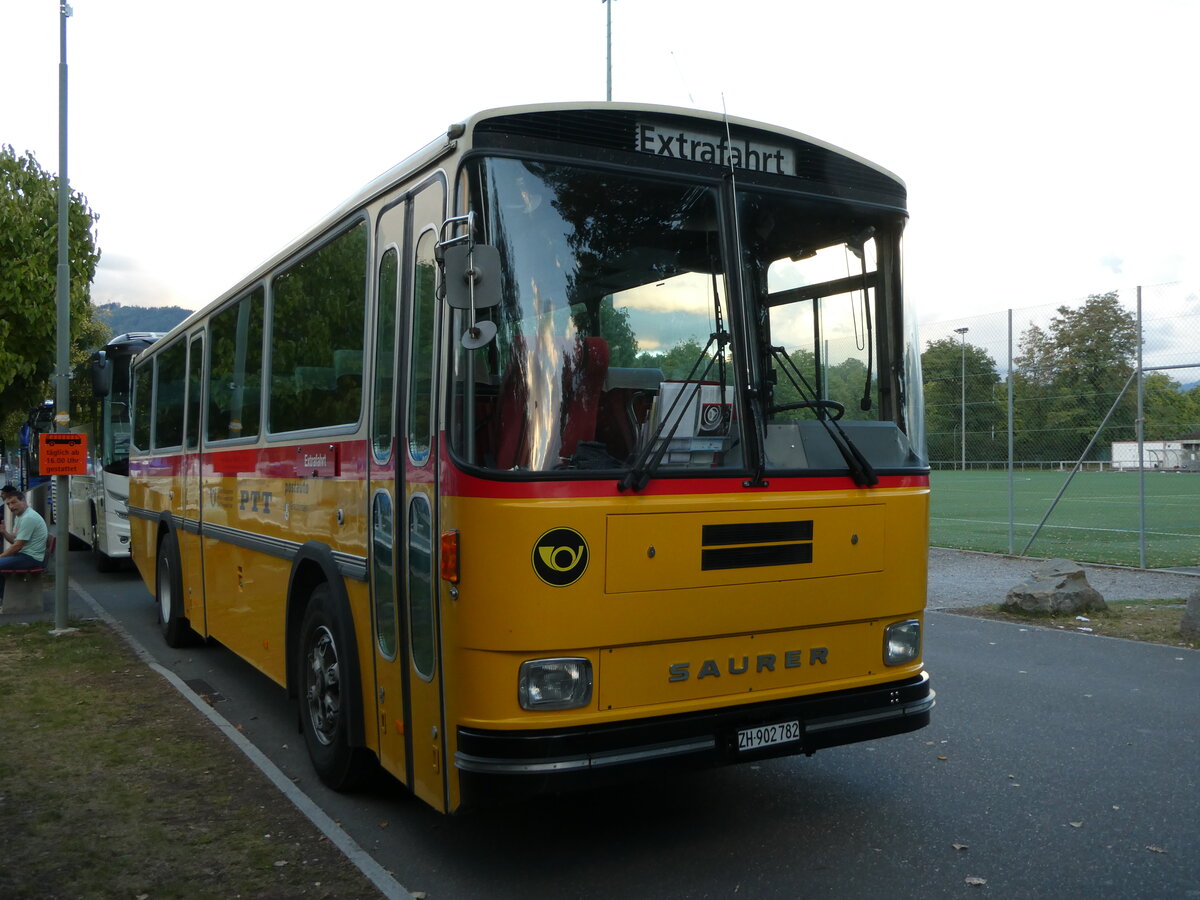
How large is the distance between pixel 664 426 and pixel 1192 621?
7.42 m

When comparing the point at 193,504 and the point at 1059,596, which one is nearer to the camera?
the point at 193,504

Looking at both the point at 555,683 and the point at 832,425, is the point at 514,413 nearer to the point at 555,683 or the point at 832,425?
the point at 555,683

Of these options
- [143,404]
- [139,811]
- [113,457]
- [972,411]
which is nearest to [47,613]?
[143,404]

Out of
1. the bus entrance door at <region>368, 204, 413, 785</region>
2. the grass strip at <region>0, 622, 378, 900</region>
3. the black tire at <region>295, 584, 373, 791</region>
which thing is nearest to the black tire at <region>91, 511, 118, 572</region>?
the grass strip at <region>0, 622, 378, 900</region>

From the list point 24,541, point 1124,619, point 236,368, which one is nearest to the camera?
point 236,368

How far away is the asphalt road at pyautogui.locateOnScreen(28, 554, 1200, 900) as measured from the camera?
4590mm

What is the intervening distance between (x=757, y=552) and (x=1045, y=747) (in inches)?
117

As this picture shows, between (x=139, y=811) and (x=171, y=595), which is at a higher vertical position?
(x=171, y=595)

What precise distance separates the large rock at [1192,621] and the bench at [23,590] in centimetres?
1191

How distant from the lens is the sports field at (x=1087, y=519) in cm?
1595

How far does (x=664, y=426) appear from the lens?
14.9ft

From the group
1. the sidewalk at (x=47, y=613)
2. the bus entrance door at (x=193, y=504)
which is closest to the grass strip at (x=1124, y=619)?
the bus entrance door at (x=193, y=504)

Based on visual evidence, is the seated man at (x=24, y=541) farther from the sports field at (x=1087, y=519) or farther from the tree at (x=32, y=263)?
the sports field at (x=1087, y=519)

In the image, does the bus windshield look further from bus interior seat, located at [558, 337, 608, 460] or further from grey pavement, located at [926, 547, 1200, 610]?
grey pavement, located at [926, 547, 1200, 610]
